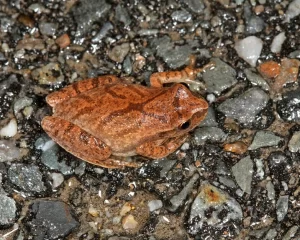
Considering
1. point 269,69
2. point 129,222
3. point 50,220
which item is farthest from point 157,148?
point 269,69

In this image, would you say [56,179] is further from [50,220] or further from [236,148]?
[236,148]

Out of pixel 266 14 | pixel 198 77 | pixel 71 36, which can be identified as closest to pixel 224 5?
pixel 266 14

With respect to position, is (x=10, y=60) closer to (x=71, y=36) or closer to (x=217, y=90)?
(x=71, y=36)

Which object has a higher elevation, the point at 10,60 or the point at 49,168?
the point at 10,60

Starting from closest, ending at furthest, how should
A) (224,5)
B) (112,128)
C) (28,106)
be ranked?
(112,128), (28,106), (224,5)

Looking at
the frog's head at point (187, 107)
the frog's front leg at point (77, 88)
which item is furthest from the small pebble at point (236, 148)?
the frog's front leg at point (77, 88)

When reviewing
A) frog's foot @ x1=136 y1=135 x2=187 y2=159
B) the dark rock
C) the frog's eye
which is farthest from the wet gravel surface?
the frog's eye

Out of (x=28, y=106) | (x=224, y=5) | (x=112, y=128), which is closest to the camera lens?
(x=112, y=128)
